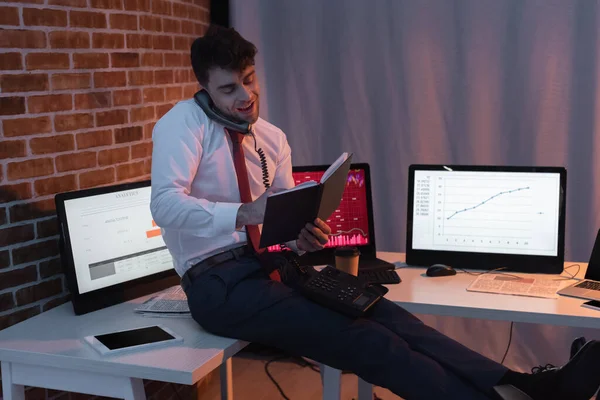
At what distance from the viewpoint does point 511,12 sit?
317cm

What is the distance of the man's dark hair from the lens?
84.5 inches

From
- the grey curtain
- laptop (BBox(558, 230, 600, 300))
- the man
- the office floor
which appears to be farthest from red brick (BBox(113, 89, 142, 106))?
laptop (BBox(558, 230, 600, 300))

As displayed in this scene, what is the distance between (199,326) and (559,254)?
126 centimetres

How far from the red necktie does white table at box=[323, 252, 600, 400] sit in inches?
→ 16.9

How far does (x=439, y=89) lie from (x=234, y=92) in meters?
1.42

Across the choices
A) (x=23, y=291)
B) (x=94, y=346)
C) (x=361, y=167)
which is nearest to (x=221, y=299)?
(x=94, y=346)

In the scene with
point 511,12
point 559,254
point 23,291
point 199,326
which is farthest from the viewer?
point 511,12

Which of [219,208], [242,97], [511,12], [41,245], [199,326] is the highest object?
[511,12]

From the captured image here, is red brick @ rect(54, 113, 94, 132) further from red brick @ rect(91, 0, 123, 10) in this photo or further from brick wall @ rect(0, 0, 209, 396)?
red brick @ rect(91, 0, 123, 10)

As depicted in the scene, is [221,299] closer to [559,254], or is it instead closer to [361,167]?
[361,167]

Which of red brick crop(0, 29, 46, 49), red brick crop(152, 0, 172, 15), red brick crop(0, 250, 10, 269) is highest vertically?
red brick crop(152, 0, 172, 15)

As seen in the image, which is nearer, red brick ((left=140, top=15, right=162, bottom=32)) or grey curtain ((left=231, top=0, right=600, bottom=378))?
red brick ((left=140, top=15, right=162, bottom=32))

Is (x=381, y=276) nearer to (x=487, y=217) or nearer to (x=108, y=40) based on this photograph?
(x=487, y=217)

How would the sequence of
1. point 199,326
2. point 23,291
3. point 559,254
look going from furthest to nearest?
point 559,254 → point 23,291 → point 199,326
